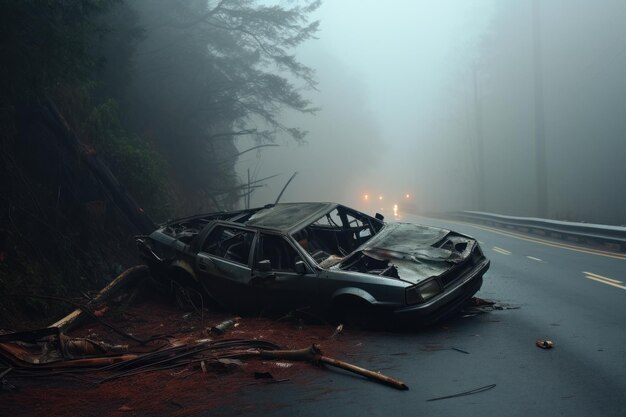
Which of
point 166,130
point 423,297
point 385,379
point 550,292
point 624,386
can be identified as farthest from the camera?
point 166,130

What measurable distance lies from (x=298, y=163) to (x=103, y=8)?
76.6 metres

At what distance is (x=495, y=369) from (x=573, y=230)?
14.1m

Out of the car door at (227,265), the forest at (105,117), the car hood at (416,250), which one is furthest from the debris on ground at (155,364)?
the forest at (105,117)

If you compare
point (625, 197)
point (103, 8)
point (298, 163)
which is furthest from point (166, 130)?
point (298, 163)

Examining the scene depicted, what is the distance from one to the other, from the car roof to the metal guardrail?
9705 millimetres

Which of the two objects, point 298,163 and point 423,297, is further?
point 298,163

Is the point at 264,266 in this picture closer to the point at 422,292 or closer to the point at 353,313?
the point at 353,313

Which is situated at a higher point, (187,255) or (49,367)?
(187,255)

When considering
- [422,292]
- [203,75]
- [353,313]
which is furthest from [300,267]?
[203,75]

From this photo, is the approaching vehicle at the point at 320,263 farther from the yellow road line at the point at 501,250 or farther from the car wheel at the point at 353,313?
the yellow road line at the point at 501,250

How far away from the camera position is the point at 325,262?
7.67 m

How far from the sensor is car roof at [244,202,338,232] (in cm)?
820

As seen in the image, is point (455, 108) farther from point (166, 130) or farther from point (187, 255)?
point (187, 255)

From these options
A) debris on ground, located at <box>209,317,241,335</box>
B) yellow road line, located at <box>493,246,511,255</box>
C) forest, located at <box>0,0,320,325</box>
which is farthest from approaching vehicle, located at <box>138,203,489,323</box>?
yellow road line, located at <box>493,246,511,255</box>
